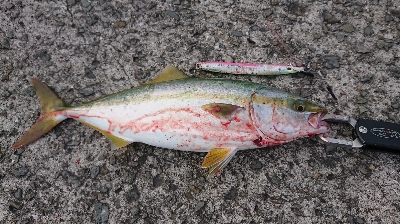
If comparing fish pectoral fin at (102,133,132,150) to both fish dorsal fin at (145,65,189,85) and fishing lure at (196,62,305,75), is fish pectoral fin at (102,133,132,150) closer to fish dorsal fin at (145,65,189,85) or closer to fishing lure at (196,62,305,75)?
fish dorsal fin at (145,65,189,85)

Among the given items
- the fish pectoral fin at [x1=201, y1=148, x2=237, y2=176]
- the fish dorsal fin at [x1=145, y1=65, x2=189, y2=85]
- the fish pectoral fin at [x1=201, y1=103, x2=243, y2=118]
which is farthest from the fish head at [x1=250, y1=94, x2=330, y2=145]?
the fish dorsal fin at [x1=145, y1=65, x2=189, y2=85]

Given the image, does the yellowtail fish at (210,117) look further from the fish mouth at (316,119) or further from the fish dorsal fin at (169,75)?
the fish dorsal fin at (169,75)

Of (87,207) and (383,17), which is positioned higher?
(383,17)

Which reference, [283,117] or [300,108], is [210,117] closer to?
[283,117]

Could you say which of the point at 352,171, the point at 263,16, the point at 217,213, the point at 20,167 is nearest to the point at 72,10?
the point at 20,167

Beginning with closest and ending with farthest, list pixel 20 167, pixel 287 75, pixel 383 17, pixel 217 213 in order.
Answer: pixel 217 213
pixel 20 167
pixel 287 75
pixel 383 17

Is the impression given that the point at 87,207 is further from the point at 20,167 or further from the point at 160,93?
the point at 160,93

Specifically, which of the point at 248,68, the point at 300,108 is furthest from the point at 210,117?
the point at 248,68
